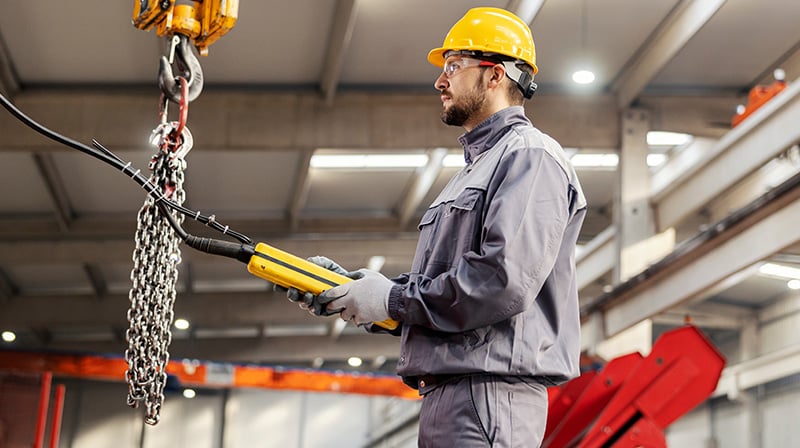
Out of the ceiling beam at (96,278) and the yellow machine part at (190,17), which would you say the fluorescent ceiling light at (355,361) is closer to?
the ceiling beam at (96,278)

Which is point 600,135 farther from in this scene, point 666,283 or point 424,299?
point 424,299

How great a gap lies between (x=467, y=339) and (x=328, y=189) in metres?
13.3

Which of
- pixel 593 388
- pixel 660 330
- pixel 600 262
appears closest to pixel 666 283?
pixel 593 388

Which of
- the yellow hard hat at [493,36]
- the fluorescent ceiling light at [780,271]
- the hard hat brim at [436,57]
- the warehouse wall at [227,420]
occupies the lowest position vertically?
the yellow hard hat at [493,36]

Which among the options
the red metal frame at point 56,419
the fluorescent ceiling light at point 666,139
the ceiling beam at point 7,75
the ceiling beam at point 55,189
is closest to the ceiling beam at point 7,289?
the ceiling beam at point 55,189

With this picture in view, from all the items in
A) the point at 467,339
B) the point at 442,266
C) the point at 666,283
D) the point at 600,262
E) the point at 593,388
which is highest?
the point at 600,262

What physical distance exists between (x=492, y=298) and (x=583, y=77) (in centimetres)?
1038

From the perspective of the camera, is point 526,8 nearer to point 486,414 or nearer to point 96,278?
point 486,414

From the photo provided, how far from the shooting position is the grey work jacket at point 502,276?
2.85 metres

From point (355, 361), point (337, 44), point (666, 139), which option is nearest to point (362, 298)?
point (337, 44)

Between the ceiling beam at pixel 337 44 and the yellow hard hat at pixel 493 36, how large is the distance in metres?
7.21

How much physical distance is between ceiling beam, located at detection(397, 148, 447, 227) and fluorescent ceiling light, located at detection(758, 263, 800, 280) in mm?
6486

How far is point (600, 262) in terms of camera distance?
1491 cm

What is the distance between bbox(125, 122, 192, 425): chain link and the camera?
3588 mm
